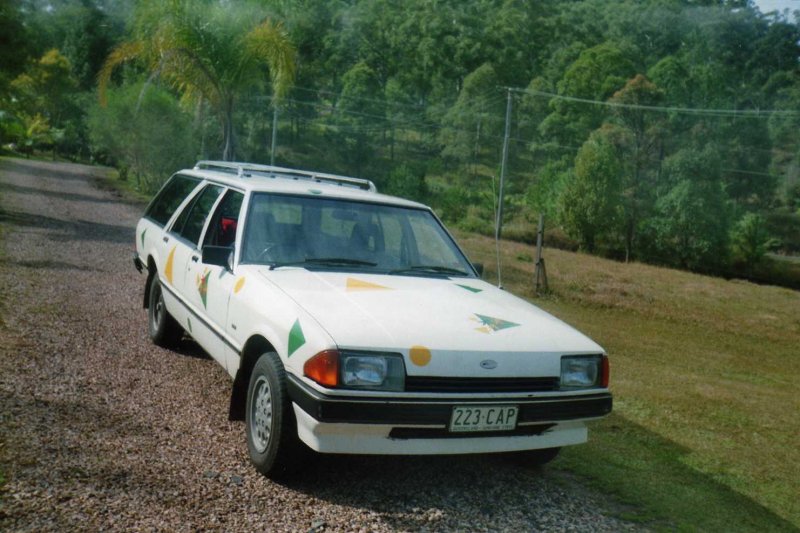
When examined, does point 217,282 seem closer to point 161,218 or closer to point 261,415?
point 261,415

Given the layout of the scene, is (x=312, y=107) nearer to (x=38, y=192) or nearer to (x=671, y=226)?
(x=671, y=226)

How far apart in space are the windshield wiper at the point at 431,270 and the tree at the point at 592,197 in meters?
42.7

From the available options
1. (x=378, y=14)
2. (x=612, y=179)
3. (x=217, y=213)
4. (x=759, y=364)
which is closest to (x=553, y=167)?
(x=612, y=179)

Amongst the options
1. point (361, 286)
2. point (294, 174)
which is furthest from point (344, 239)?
point (294, 174)

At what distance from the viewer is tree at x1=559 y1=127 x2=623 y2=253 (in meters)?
46.8

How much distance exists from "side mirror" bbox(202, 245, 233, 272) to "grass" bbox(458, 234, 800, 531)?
2668mm

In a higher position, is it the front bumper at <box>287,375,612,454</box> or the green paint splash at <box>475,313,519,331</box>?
the green paint splash at <box>475,313,519,331</box>

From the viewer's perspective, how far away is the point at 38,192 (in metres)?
25.8

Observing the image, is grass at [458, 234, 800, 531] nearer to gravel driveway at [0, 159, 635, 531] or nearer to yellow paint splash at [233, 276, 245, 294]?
gravel driveway at [0, 159, 635, 531]

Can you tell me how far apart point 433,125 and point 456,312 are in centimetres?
7029

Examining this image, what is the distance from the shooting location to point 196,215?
6.44 meters

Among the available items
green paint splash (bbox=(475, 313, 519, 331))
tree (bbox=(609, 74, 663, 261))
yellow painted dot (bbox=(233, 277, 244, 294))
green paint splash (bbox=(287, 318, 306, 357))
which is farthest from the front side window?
tree (bbox=(609, 74, 663, 261))

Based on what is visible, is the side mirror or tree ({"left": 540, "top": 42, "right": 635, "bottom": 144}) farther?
tree ({"left": 540, "top": 42, "right": 635, "bottom": 144})

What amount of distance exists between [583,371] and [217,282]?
2.53 metres
